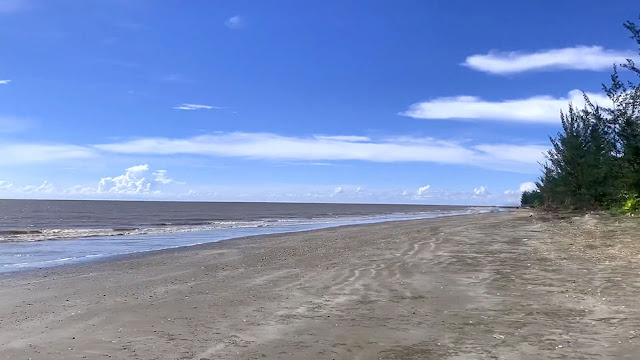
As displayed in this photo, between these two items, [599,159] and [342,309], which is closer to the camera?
[342,309]

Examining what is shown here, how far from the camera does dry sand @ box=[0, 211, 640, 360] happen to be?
6.67 metres

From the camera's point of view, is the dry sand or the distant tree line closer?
the dry sand

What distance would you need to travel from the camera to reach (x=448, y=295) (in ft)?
32.7

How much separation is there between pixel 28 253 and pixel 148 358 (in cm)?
2025

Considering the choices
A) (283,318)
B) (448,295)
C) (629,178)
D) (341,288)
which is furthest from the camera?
(629,178)

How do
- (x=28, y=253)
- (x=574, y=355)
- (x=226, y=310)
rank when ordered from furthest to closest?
(x=28, y=253) < (x=226, y=310) < (x=574, y=355)

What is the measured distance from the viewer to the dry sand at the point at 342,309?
6672 mm

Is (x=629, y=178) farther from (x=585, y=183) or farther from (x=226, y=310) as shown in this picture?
(x=226, y=310)

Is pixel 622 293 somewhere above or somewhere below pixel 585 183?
below

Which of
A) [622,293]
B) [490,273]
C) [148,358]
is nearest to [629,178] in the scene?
[490,273]

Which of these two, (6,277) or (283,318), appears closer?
(283,318)

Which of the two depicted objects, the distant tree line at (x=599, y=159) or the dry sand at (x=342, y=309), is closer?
the dry sand at (x=342, y=309)

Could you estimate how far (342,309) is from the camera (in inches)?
353

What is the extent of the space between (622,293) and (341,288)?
5.26 metres
